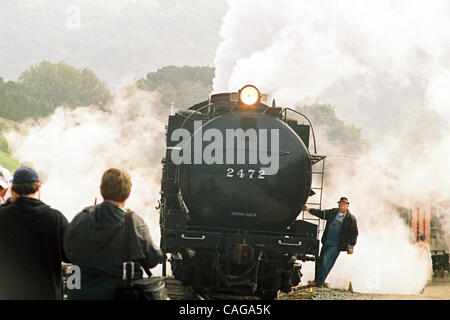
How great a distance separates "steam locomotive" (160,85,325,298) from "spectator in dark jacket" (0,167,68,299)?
423cm

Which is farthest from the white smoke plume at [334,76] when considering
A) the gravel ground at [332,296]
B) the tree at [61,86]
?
the tree at [61,86]

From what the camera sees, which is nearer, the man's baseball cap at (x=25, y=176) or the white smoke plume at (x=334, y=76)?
the man's baseball cap at (x=25, y=176)

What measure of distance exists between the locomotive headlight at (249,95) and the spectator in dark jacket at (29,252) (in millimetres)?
4958

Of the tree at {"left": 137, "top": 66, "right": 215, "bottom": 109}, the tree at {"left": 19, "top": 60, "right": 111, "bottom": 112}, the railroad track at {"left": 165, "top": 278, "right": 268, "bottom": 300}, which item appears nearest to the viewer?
the railroad track at {"left": 165, "top": 278, "right": 268, "bottom": 300}

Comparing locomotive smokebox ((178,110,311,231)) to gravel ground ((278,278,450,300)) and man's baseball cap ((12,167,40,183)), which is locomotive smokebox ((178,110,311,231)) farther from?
man's baseball cap ((12,167,40,183))

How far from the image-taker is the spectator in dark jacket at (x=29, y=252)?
15.5 ft

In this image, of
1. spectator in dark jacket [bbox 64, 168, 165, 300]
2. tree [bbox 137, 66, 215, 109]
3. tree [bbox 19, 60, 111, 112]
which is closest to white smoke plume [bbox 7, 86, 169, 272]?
spectator in dark jacket [bbox 64, 168, 165, 300]

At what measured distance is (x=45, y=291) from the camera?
4.75m

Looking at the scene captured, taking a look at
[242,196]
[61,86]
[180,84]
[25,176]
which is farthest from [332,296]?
[180,84]

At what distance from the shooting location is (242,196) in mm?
8938

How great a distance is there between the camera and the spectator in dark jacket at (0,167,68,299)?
4734 mm

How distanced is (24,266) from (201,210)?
14.8ft

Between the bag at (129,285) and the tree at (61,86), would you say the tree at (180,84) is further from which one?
the bag at (129,285)
